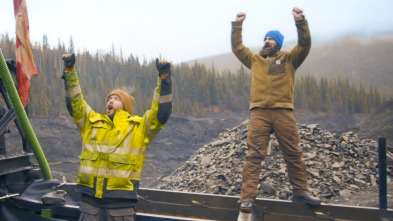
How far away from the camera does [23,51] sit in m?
4.23

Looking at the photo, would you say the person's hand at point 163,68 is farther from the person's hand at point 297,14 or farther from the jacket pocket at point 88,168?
the person's hand at point 297,14

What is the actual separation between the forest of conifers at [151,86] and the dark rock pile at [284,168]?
6.27 meters

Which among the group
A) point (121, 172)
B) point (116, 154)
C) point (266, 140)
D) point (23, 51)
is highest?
point (23, 51)

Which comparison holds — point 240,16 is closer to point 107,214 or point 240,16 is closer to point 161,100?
point 161,100

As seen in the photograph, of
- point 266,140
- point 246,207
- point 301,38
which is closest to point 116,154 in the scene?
point 246,207

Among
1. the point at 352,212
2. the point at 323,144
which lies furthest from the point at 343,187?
the point at 352,212

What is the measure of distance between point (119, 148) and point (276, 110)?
208 centimetres

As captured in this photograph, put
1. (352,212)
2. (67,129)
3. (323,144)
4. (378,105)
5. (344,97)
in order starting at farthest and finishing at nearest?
1. (67,129)
2. (344,97)
3. (378,105)
4. (323,144)
5. (352,212)

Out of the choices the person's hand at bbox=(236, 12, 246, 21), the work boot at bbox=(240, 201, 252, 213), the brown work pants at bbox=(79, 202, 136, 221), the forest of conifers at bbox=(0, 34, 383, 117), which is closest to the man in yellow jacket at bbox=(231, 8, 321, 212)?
the work boot at bbox=(240, 201, 252, 213)

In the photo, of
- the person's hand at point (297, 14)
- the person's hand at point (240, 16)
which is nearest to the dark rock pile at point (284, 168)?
the person's hand at point (240, 16)

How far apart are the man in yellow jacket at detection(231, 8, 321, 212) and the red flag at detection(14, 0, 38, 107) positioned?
238 cm

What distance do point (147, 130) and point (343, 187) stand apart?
5283mm

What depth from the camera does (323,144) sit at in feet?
29.2

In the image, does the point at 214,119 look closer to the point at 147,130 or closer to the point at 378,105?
the point at 378,105
